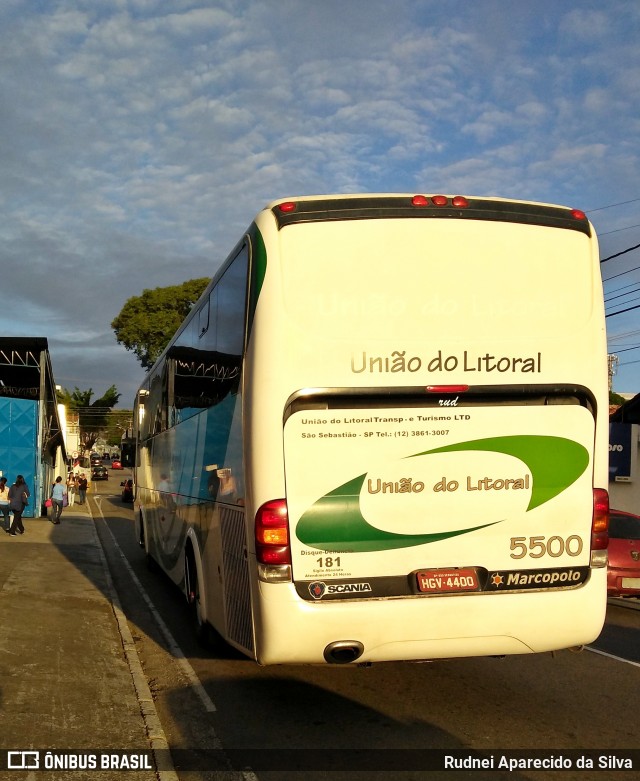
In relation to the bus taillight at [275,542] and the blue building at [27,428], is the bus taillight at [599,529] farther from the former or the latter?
the blue building at [27,428]

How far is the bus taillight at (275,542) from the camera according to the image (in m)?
5.25

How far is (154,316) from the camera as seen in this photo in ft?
176

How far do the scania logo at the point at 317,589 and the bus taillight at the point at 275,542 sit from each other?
174mm

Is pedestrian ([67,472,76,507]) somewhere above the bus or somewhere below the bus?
below

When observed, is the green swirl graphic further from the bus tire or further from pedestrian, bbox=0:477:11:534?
pedestrian, bbox=0:477:11:534

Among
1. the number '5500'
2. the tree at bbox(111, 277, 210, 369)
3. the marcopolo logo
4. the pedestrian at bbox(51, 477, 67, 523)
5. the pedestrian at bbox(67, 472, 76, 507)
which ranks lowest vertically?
the pedestrian at bbox(67, 472, 76, 507)

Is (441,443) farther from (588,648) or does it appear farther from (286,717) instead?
(588,648)

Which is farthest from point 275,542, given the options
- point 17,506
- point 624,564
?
point 17,506

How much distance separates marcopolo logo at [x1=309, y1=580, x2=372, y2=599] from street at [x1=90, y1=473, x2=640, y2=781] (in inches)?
42.4

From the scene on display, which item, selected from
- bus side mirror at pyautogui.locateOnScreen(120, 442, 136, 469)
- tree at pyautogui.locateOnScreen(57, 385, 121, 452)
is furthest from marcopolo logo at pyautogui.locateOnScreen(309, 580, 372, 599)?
tree at pyautogui.locateOnScreen(57, 385, 121, 452)

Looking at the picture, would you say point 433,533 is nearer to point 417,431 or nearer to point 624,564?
point 417,431

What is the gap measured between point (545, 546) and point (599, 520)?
1.68ft

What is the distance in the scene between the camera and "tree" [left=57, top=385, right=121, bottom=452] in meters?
82.3

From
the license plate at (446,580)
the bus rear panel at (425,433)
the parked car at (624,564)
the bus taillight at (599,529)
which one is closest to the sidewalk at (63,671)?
the bus rear panel at (425,433)
